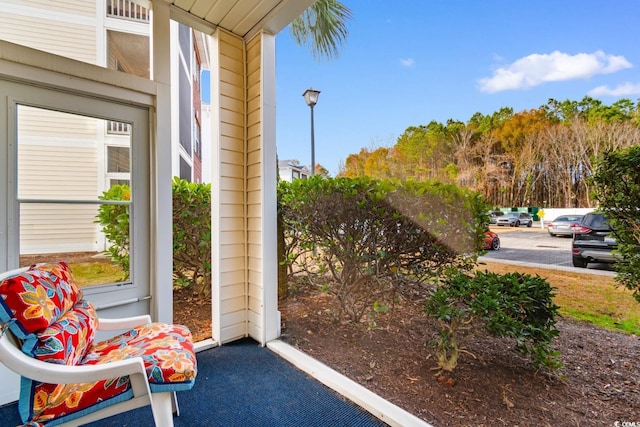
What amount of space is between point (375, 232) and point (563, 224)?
1.15 metres

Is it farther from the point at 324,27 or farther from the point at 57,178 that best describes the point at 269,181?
the point at 324,27

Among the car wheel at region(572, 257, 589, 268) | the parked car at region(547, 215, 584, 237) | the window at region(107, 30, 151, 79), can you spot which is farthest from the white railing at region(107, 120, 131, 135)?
the car wheel at region(572, 257, 589, 268)

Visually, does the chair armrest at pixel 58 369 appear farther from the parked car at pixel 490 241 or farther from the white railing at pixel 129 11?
the white railing at pixel 129 11

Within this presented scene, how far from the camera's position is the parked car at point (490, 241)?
1.76 metres

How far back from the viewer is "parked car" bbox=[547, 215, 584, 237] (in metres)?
1.32

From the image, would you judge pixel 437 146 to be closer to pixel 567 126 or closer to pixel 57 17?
pixel 567 126

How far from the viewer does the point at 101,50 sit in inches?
79.9

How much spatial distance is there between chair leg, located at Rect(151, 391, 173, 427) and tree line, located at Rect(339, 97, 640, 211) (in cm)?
180

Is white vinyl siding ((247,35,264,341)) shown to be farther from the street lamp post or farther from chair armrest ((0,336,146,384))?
chair armrest ((0,336,146,384))

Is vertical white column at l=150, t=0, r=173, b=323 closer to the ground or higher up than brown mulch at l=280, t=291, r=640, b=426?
higher up

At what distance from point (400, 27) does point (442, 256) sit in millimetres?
1536

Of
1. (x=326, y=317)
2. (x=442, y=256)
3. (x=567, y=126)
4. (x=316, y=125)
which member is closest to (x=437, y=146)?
(x=567, y=126)

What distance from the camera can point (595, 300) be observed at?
140 centimetres

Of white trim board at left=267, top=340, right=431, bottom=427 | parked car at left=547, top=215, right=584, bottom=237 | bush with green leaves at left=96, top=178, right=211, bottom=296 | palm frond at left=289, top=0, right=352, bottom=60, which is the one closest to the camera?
parked car at left=547, top=215, right=584, bottom=237
